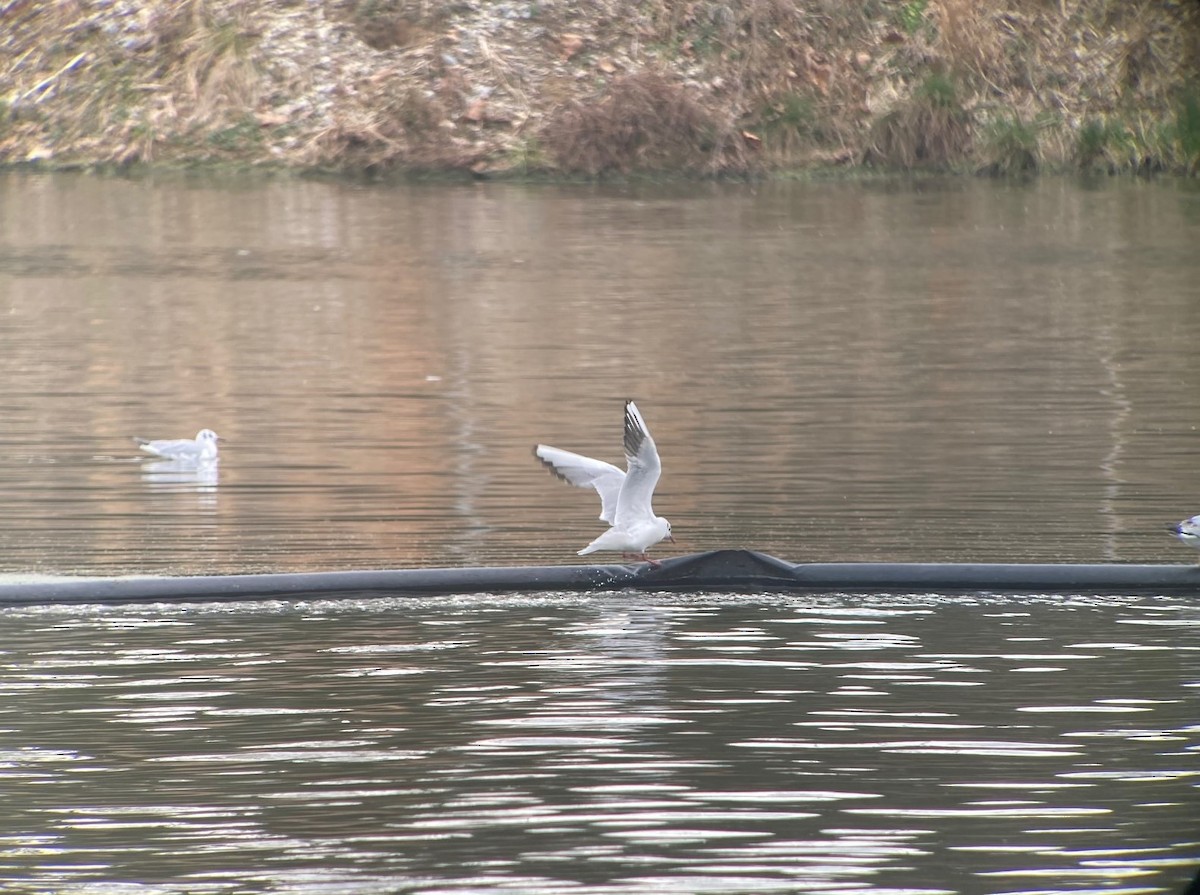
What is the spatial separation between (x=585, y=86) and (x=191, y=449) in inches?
967

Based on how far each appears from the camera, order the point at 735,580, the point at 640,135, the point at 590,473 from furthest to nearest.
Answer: the point at 640,135
the point at 590,473
the point at 735,580

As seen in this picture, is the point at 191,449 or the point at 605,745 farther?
the point at 191,449

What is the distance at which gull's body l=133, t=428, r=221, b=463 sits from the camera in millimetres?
11758

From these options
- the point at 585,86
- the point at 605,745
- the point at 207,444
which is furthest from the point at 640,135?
the point at 605,745

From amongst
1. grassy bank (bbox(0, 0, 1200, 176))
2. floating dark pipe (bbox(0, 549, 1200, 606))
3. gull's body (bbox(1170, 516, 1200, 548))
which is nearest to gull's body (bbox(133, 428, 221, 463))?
floating dark pipe (bbox(0, 549, 1200, 606))

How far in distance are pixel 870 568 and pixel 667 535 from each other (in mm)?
792

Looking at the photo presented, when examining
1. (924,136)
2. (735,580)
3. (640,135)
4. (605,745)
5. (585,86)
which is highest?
(585,86)

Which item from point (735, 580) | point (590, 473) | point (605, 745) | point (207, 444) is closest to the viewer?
point (605, 745)

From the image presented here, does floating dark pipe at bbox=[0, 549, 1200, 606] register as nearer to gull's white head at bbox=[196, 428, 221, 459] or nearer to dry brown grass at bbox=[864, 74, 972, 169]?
gull's white head at bbox=[196, 428, 221, 459]

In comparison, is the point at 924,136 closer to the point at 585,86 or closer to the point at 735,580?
the point at 585,86

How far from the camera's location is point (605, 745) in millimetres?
6680

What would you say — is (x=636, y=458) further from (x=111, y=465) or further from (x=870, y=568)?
(x=111, y=465)

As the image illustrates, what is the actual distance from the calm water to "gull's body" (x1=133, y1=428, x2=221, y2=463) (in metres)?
0.12

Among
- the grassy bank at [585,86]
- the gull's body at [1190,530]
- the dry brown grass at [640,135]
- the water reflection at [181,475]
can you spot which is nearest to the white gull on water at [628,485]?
the gull's body at [1190,530]
